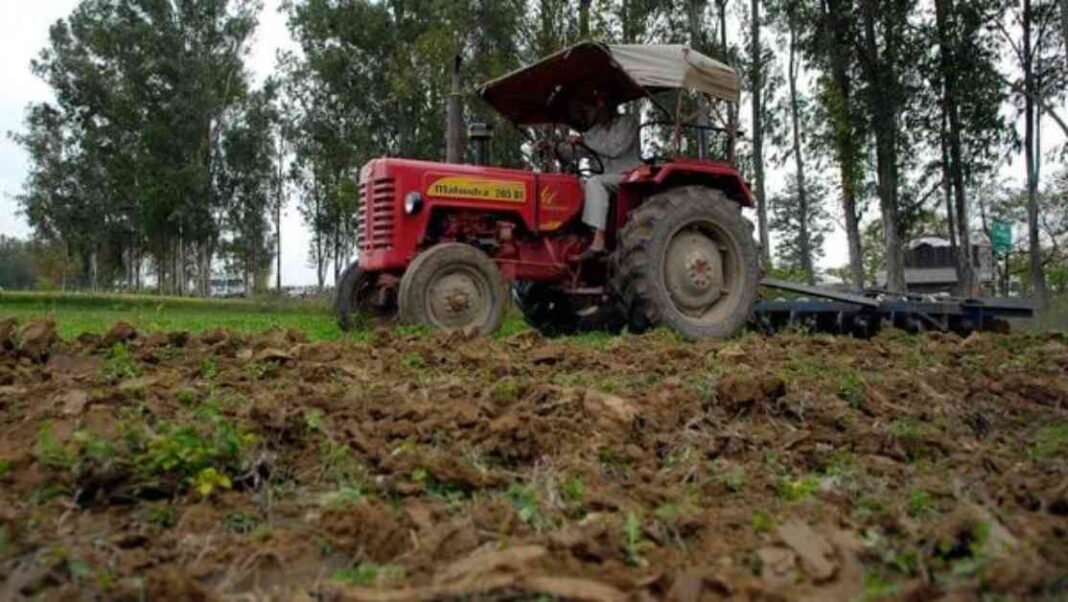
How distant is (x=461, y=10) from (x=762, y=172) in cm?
1097

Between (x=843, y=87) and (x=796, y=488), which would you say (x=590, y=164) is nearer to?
(x=796, y=488)

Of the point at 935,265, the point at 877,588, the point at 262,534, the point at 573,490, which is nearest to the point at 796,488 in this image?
the point at 573,490

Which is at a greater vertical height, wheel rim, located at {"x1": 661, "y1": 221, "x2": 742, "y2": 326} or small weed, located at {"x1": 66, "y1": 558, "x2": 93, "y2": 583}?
wheel rim, located at {"x1": 661, "y1": 221, "x2": 742, "y2": 326}

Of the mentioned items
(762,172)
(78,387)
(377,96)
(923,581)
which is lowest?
(923,581)

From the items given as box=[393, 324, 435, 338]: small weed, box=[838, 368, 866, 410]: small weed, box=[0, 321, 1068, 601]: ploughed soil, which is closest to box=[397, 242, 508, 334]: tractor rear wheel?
box=[393, 324, 435, 338]: small weed

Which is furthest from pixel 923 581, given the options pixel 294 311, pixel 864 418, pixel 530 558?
pixel 294 311

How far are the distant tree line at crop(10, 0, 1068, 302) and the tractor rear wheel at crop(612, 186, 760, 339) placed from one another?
1.50m

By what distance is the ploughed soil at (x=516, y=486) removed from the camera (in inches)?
78.3

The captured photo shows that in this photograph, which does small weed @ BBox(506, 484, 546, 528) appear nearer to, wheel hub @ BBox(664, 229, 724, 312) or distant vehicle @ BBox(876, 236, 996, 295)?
wheel hub @ BBox(664, 229, 724, 312)

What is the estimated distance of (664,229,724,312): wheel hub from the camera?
334 inches

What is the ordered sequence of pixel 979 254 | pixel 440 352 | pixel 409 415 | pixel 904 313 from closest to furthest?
pixel 409 415 → pixel 440 352 → pixel 904 313 → pixel 979 254

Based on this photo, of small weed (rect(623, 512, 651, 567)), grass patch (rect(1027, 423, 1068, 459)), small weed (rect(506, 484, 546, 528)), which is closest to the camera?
small weed (rect(623, 512, 651, 567))

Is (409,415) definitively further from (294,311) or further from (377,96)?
(377,96)

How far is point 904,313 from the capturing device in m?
9.25
